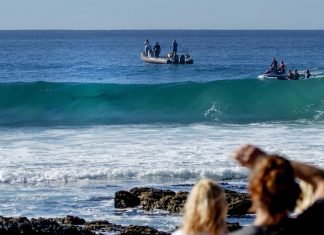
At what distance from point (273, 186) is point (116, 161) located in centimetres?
1259

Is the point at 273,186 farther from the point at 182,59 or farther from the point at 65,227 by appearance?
the point at 182,59

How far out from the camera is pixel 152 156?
1669 cm

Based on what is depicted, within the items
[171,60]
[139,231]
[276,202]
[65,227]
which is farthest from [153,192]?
[171,60]

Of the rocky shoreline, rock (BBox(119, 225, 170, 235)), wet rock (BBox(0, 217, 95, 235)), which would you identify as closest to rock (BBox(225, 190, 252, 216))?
the rocky shoreline

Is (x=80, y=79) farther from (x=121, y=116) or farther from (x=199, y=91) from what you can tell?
(x=121, y=116)

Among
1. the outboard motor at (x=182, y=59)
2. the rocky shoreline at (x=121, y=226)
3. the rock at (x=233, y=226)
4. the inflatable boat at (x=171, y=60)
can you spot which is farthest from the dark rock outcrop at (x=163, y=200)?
the outboard motor at (x=182, y=59)

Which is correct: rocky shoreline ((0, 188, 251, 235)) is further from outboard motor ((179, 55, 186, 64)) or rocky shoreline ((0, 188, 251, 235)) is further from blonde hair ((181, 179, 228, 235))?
outboard motor ((179, 55, 186, 64))

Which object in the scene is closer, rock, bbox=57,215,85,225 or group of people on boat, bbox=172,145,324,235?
group of people on boat, bbox=172,145,324,235

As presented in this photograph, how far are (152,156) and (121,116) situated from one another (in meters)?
11.2

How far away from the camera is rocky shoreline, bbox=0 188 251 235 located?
8.97m

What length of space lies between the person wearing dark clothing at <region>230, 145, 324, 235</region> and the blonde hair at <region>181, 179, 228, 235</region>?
A: 21 cm

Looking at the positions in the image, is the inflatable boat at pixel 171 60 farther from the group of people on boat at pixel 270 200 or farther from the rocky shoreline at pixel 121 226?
the group of people on boat at pixel 270 200

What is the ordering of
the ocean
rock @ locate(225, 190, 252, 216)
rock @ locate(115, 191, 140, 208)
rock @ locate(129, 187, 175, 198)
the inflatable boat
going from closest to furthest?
rock @ locate(225, 190, 252, 216)
rock @ locate(115, 191, 140, 208)
rock @ locate(129, 187, 175, 198)
the ocean
the inflatable boat

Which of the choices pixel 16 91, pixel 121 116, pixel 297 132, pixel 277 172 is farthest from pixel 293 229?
pixel 16 91
